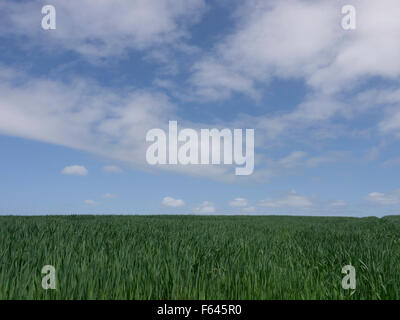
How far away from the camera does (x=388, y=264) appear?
486 cm

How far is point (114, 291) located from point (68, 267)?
0.90m

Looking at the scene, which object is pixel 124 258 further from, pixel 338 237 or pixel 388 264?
pixel 338 237
